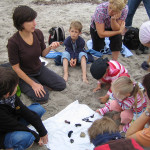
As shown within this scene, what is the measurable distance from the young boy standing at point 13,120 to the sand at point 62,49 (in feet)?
0.69

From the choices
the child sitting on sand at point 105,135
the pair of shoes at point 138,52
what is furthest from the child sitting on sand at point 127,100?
the pair of shoes at point 138,52

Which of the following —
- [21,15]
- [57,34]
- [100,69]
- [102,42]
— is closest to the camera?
[21,15]

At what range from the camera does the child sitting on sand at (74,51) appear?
3.07 meters

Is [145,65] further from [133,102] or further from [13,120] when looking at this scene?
[13,120]

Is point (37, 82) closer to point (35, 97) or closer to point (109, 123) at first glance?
point (35, 97)

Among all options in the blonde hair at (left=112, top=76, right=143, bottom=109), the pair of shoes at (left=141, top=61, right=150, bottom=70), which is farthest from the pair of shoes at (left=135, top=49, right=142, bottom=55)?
the blonde hair at (left=112, top=76, right=143, bottom=109)

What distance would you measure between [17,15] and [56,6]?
3.87m

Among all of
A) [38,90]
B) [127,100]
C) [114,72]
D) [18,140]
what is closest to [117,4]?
[114,72]

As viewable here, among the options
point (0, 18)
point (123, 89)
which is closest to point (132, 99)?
point (123, 89)

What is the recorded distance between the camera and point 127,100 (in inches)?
77.9

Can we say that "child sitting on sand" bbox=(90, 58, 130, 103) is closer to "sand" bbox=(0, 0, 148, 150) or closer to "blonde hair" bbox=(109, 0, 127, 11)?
"sand" bbox=(0, 0, 148, 150)

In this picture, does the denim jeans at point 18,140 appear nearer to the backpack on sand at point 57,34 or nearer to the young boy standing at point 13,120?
the young boy standing at point 13,120

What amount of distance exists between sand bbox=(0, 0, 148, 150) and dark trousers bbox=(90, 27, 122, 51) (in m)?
0.29

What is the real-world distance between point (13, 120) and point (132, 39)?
285 centimetres
